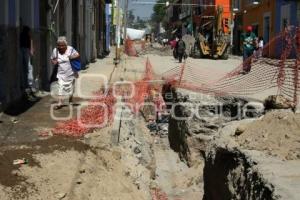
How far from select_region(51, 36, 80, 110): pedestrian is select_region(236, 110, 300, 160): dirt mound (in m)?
5.21

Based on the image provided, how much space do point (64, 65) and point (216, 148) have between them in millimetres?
5179

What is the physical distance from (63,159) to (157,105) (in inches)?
281

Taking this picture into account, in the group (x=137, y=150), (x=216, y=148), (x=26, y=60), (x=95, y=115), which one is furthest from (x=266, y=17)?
(x=216, y=148)

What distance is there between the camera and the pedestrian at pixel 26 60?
11.9 metres

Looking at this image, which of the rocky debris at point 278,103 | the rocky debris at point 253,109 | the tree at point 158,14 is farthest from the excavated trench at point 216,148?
the tree at point 158,14

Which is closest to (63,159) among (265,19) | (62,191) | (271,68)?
(62,191)

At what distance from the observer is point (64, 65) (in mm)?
10578

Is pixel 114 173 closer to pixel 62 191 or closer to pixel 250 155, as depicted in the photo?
pixel 62 191

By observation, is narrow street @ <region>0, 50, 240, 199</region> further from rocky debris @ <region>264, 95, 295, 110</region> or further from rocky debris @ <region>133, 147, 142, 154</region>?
rocky debris @ <region>264, 95, 295, 110</region>

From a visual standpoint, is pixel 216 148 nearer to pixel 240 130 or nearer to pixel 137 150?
pixel 240 130

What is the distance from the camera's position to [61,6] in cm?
1828

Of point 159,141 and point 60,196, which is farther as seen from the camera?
point 159,141

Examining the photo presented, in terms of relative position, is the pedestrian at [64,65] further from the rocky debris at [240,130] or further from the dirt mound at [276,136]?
the dirt mound at [276,136]

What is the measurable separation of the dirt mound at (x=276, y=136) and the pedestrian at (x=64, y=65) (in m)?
5.21
